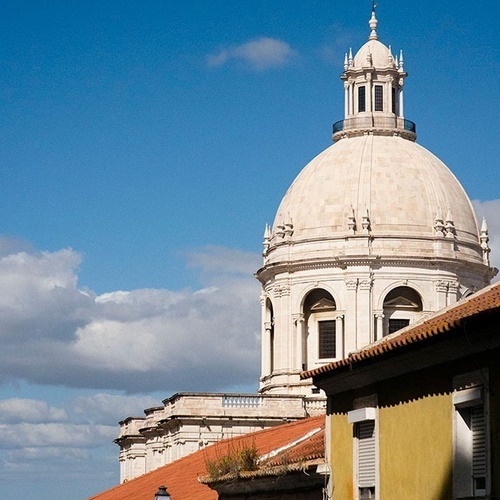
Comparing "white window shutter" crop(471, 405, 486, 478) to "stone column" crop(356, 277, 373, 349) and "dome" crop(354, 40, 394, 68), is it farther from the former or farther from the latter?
"dome" crop(354, 40, 394, 68)

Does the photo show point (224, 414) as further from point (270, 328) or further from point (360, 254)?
point (360, 254)

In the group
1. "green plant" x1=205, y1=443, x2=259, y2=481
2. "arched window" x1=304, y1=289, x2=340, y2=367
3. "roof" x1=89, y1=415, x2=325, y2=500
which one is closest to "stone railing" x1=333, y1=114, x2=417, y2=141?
"arched window" x1=304, y1=289, x2=340, y2=367

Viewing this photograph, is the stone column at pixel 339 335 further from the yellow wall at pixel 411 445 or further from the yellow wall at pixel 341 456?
the yellow wall at pixel 411 445

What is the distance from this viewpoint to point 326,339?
250ft

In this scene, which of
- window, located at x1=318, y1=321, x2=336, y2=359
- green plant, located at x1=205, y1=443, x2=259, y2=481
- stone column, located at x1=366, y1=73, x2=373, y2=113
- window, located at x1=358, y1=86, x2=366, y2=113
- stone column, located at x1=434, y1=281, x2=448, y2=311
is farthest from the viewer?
window, located at x1=358, y1=86, x2=366, y2=113

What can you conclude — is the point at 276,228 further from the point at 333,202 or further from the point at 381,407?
the point at 381,407

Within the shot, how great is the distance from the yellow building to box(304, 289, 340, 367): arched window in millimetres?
49173

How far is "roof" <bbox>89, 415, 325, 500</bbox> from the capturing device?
1424 inches

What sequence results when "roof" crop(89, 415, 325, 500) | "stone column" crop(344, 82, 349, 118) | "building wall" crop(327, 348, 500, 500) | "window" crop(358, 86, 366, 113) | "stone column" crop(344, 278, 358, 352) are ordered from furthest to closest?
"stone column" crop(344, 82, 349, 118) < "window" crop(358, 86, 366, 113) < "stone column" crop(344, 278, 358, 352) < "roof" crop(89, 415, 325, 500) < "building wall" crop(327, 348, 500, 500)

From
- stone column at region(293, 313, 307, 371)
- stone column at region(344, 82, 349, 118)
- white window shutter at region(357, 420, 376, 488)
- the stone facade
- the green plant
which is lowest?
white window shutter at region(357, 420, 376, 488)

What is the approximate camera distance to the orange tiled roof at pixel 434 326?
21.6 metres

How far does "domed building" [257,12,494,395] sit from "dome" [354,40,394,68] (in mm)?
3785

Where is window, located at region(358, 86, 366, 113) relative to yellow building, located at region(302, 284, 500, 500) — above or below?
above

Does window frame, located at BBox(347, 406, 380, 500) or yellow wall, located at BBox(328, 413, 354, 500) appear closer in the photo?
window frame, located at BBox(347, 406, 380, 500)
